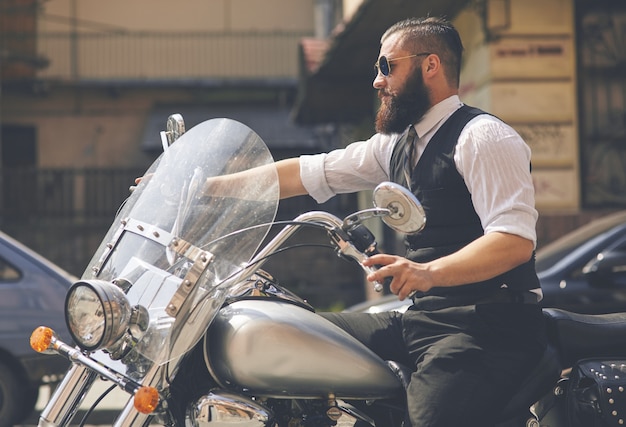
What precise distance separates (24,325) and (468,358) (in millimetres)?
4507

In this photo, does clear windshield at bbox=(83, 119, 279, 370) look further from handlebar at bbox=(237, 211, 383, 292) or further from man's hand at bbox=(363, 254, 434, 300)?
man's hand at bbox=(363, 254, 434, 300)

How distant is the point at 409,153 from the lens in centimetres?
312

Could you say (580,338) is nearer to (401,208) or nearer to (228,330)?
(401,208)

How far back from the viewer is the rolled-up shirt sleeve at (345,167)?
132 inches

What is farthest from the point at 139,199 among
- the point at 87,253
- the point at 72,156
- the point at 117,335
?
the point at 72,156

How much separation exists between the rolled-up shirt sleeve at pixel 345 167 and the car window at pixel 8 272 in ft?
13.1

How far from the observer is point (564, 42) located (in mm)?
9641

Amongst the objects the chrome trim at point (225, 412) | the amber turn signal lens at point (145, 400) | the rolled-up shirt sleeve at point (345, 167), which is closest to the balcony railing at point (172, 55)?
the rolled-up shirt sleeve at point (345, 167)

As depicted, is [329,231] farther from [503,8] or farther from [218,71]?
[218,71]

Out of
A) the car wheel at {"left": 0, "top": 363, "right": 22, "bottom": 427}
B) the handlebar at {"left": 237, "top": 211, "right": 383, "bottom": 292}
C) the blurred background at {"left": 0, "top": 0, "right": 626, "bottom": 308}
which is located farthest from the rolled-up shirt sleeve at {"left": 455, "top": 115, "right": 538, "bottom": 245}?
the blurred background at {"left": 0, "top": 0, "right": 626, "bottom": 308}

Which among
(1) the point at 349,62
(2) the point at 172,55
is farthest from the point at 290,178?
(2) the point at 172,55

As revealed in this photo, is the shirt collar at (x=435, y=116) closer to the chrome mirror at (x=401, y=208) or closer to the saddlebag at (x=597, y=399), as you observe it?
the chrome mirror at (x=401, y=208)

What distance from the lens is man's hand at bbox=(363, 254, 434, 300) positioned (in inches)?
98.5

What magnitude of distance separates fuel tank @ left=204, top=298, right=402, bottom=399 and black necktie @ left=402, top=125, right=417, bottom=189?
57cm
